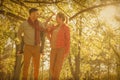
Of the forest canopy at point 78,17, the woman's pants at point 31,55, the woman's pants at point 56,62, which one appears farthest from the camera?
the forest canopy at point 78,17

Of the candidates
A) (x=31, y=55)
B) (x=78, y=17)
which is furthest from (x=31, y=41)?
(x=78, y=17)

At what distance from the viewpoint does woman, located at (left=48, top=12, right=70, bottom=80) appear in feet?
22.9

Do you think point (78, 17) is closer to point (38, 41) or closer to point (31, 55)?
point (38, 41)

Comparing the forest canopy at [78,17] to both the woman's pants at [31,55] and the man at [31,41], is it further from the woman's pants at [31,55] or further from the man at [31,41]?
the woman's pants at [31,55]

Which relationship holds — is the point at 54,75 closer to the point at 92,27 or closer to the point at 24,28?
the point at 24,28

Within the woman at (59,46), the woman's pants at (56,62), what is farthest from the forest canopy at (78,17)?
the woman's pants at (56,62)

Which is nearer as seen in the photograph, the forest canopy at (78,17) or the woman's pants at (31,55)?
the woman's pants at (31,55)

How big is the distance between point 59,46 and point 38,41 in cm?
58

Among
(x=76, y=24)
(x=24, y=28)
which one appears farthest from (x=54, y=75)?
(x=76, y=24)

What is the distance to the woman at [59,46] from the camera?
274 inches

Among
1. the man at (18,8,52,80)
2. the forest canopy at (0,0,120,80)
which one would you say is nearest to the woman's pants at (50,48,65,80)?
the man at (18,8,52,80)

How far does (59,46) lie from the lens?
7.07m

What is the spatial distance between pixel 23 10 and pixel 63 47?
159 inches

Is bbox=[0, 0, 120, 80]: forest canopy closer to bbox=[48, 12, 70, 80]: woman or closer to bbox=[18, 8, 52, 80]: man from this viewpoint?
bbox=[48, 12, 70, 80]: woman
